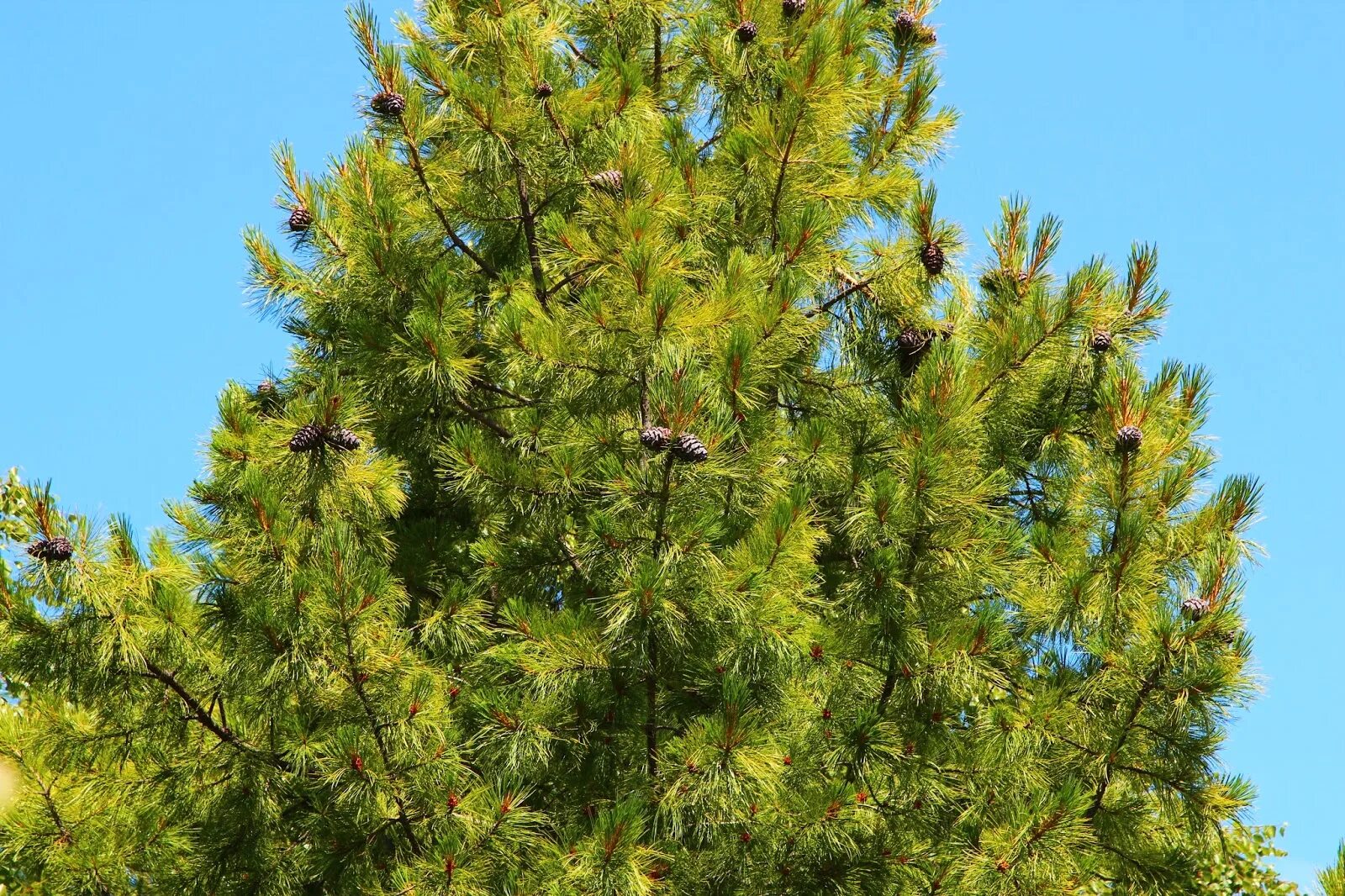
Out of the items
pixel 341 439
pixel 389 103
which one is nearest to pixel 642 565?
pixel 341 439

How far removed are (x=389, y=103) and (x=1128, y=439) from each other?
11.5 feet

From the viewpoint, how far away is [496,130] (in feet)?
20.1

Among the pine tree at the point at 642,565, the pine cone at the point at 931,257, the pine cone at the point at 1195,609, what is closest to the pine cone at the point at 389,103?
the pine tree at the point at 642,565

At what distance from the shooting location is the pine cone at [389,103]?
240 inches

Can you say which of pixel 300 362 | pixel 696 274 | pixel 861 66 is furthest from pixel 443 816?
pixel 861 66

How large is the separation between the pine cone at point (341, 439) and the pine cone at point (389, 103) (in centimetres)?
171

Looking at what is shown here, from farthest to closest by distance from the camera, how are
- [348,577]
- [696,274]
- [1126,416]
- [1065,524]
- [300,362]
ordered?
[300,362], [1065,524], [696,274], [1126,416], [348,577]

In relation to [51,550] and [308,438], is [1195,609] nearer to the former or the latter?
[308,438]

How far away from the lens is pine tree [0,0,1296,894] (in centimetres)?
486

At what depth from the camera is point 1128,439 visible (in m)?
5.44

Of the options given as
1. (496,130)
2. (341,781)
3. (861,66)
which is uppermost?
(861,66)

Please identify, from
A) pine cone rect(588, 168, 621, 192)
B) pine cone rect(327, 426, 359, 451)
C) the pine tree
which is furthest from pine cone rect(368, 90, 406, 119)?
pine cone rect(327, 426, 359, 451)

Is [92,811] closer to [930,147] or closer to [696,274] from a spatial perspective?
[696,274]

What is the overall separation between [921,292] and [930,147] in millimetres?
1058
